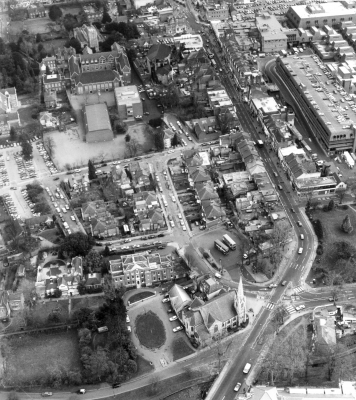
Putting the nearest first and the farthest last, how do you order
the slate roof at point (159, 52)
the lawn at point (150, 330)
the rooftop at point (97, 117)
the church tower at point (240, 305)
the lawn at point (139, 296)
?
the church tower at point (240, 305) → the lawn at point (150, 330) → the lawn at point (139, 296) → the rooftop at point (97, 117) → the slate roof at point (159, 52)

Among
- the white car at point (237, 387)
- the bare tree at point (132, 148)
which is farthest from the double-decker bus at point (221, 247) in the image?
the bare tree at point (132, 148)

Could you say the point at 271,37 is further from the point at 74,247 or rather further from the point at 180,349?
the point at 180,349

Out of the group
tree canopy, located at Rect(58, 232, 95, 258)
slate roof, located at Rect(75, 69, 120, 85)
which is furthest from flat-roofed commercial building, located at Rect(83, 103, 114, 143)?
tree canopy, located at Rect(58, 232, 95, 258)

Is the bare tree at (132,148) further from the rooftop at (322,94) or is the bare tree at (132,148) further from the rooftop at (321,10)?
the rooftop at (321,10)

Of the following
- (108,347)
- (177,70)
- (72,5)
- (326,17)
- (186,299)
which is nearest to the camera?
(108,347)

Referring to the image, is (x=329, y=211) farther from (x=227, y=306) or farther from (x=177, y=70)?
(x=177, y=70)

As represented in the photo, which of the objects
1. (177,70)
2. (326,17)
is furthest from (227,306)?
(326,17)

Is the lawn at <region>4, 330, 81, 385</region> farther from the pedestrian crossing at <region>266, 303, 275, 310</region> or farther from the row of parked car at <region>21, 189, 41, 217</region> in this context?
the pedestrian crossing at <region>266, 303, 275, 310</region>
